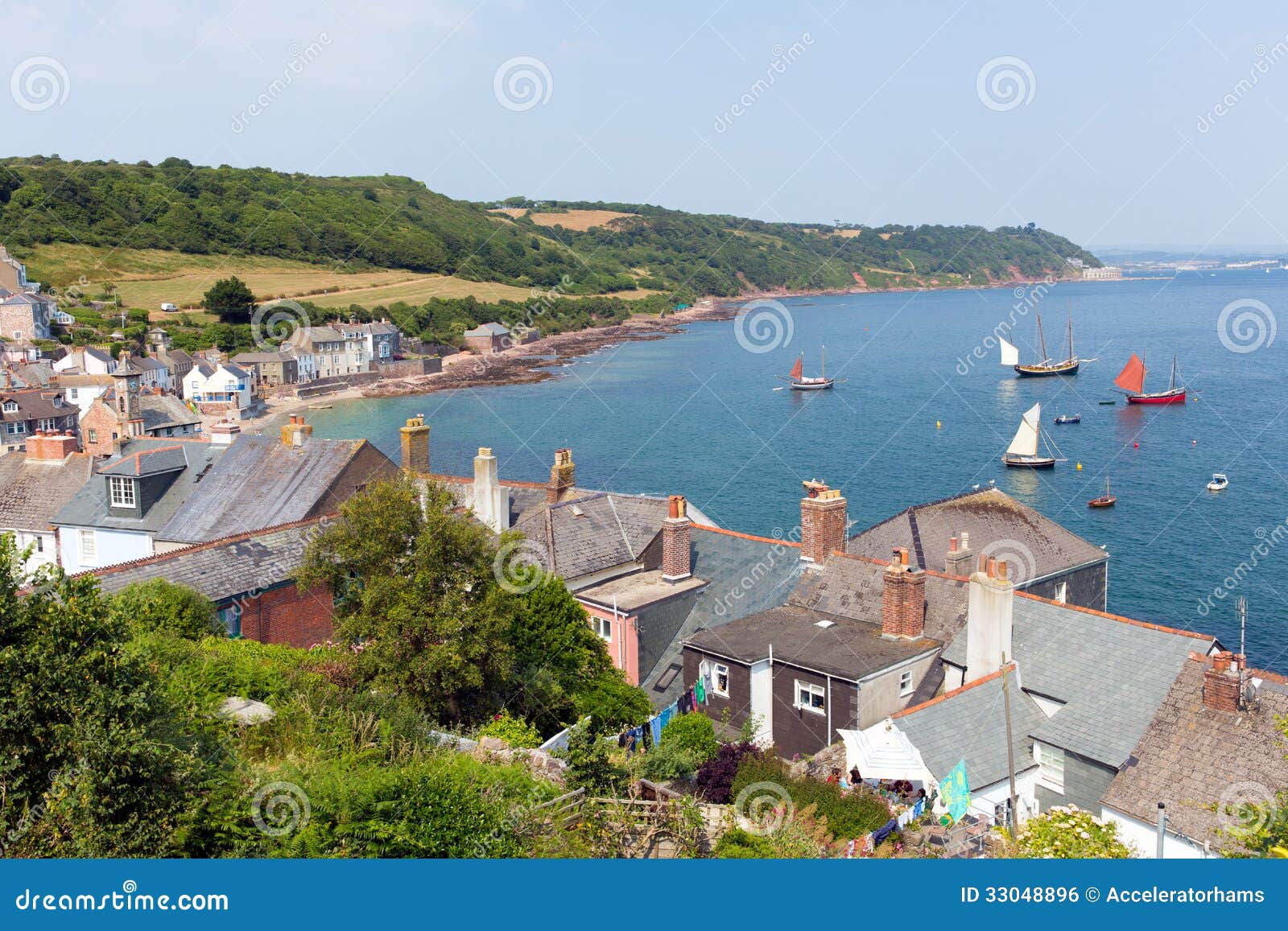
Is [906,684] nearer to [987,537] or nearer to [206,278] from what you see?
[987,537]

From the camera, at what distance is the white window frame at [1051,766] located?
69.2 feet

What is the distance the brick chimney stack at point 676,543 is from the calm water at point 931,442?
84.3ft

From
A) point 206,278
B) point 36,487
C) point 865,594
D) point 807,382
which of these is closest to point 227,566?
point 36,487

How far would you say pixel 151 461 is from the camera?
3341 centimetres

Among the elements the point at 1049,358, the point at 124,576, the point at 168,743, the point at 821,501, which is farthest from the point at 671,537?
the point at 1049,358

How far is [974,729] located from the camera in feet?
71.4

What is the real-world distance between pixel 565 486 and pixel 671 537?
5.60 metres

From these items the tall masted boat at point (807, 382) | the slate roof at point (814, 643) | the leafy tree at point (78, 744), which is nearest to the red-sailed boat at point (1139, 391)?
the tall masted boat at point (807, 382)

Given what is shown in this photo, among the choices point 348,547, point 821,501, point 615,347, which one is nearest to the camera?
point 348,547

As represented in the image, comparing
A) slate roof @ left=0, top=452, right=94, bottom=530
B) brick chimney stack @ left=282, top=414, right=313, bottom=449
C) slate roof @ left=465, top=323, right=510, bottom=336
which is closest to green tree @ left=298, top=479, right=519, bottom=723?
brick chimney stack @ left=282, top=414, right=313, bottom=449

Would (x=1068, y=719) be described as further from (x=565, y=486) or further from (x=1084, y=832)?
(x=565, y=486)

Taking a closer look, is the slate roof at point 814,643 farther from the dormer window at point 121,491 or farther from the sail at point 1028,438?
the sail at point 1028,438

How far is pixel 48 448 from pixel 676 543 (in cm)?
2305

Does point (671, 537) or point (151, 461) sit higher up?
point (151, 461)
